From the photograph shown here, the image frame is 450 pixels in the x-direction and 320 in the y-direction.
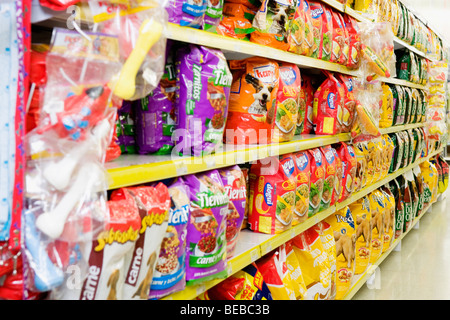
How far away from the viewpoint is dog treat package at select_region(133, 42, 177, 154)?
4.56 feet

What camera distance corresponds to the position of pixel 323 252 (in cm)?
247

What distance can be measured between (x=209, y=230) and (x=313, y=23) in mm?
1363

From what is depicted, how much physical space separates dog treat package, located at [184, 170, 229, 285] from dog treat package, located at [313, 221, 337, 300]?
116 centimetres

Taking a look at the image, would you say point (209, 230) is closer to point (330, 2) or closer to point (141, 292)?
point (141, 292)

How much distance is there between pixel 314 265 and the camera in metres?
2.41

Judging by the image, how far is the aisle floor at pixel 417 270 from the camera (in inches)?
125

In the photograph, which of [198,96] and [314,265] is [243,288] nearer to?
[314,265]

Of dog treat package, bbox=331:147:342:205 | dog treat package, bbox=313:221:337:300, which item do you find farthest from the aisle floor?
dog treat package, bbox=331:147:342:205

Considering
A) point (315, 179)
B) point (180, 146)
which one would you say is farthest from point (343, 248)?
point (180, 146)

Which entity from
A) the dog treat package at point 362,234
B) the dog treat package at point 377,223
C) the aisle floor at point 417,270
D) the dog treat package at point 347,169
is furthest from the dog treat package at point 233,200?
the dog treat package at point 377,223

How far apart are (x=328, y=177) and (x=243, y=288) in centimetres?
91

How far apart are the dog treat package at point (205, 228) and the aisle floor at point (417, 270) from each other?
78.0 inches

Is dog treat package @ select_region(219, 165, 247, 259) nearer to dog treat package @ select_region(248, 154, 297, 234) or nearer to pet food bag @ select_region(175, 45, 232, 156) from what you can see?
pet food bag @ select_region(175, 45, 232, 156)
